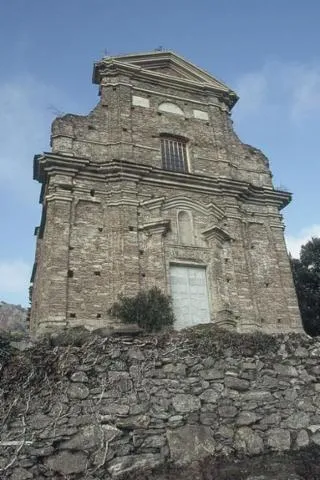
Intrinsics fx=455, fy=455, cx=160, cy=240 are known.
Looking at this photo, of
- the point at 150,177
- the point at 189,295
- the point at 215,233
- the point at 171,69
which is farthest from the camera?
the point at 171,69

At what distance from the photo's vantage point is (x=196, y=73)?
73.2 ft

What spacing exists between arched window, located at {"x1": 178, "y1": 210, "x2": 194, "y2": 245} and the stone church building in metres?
0.04

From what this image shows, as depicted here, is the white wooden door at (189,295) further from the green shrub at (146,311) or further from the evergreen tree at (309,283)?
the evergreen tree at (309,283)

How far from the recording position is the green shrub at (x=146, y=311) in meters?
14.3

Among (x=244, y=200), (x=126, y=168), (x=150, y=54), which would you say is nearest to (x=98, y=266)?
(x=126, y=168)

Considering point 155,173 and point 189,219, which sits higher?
point 155,173

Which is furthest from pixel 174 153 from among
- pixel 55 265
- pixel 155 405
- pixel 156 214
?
pixel 155 405

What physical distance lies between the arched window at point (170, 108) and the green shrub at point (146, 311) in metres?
9.33

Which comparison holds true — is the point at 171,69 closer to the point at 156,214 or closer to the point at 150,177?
the point at 150,177

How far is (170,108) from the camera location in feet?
67.7

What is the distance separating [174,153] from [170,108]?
2.49 m

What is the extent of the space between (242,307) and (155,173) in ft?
20.0

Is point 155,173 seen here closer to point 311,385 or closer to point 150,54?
point 150,54

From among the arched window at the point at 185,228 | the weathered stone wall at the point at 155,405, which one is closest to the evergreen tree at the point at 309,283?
the arched window at the point at 185,228
